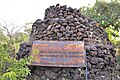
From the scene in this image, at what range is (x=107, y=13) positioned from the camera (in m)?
11.6

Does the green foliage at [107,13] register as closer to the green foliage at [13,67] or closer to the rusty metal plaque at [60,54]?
the rusty metal plaque at [60,54]

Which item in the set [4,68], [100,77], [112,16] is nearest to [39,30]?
[100,77]

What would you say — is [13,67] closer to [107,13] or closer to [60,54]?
[60,54]

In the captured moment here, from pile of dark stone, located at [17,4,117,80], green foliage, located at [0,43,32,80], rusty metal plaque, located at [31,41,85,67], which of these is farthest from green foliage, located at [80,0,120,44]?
green foliage, located at [0,43,32,80]

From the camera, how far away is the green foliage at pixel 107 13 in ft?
37.2

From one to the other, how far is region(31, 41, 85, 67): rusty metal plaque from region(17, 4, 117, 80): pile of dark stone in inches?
6.9

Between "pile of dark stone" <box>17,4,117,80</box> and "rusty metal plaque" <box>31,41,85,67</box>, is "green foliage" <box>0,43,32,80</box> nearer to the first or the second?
"rusty metal plaque" <box>31,41,85,67</box>

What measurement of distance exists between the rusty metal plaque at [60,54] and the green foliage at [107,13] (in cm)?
412

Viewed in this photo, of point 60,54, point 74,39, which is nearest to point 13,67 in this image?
point 60,54

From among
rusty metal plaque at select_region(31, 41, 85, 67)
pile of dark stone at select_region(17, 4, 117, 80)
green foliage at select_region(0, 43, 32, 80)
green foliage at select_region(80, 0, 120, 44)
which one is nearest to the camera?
green foliage at select_region(0, 43, 32, 80)

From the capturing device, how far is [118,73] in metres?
8.10

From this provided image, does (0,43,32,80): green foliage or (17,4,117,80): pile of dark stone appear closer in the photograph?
(0,43,32,80): green foliage

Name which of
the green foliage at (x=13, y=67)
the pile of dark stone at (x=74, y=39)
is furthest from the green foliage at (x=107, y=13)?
the green foliage at (x=13, y=67)

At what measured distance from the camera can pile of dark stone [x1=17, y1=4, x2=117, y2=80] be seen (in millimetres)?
7250
